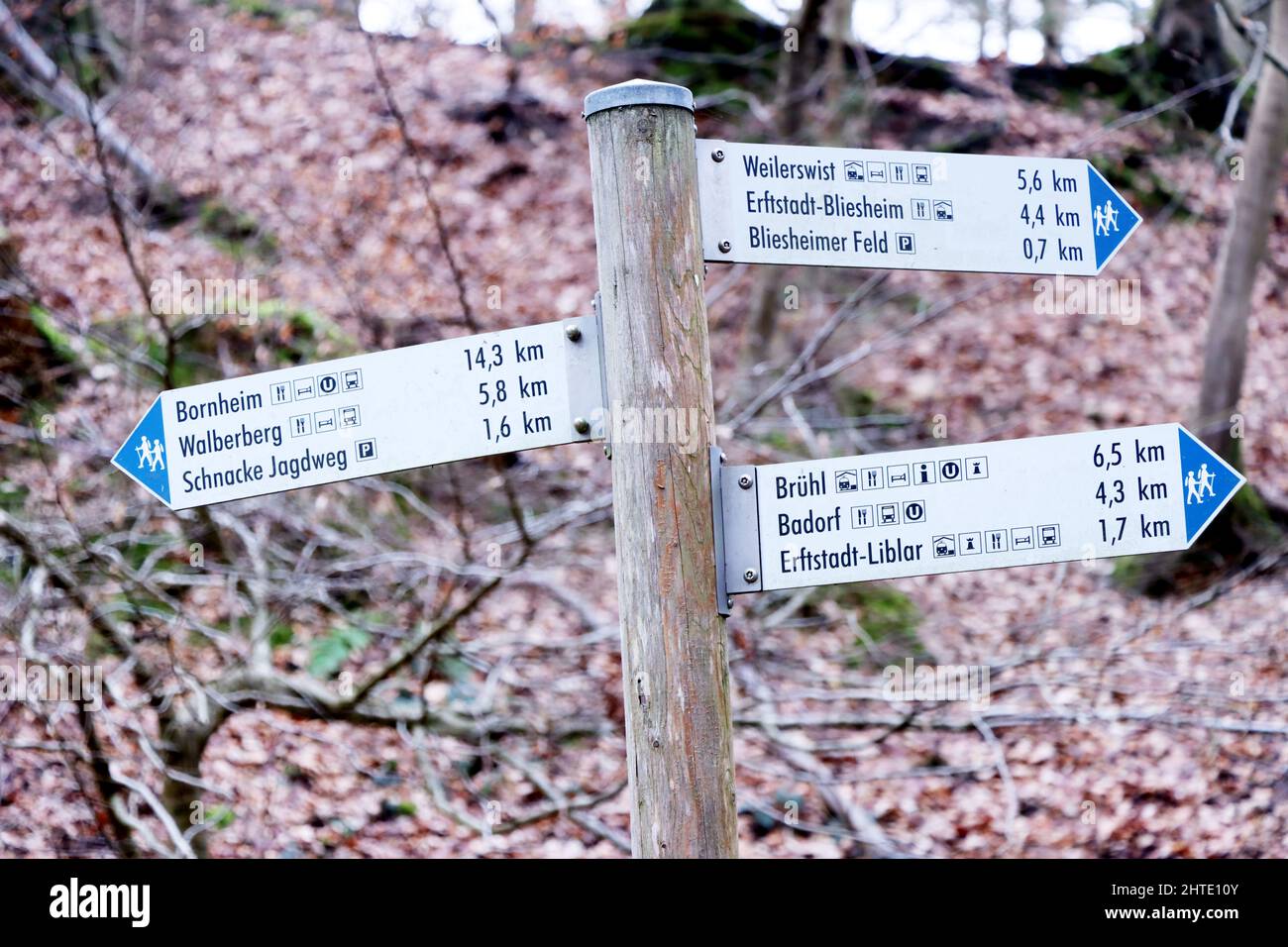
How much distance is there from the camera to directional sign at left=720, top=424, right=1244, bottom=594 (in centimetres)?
214

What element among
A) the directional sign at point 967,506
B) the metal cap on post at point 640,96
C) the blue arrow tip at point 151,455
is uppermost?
the metal cap on post at point 640,96

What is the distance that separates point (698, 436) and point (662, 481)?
11 cm

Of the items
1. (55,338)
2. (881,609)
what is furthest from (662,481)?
(55,338)

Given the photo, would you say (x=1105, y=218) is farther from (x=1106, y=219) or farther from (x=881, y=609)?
(x=881, y=609)

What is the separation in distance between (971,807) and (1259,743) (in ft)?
5.42

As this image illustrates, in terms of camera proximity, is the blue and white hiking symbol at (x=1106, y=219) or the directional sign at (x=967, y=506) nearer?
the directional sign at (x=967, y=506)

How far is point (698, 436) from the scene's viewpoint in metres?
2.06

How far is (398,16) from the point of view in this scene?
25.5ft

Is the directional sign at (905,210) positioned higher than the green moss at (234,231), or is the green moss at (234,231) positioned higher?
the green moss at (234,231)

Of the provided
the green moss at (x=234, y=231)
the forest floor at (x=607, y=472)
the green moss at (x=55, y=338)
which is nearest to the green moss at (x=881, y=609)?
the forest floor at (x=607, y=472)

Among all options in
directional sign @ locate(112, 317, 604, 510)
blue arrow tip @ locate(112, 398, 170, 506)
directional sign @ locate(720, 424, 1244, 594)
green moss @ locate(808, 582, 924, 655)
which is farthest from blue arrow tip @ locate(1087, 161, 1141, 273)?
green moss @ locate(808, 582, 924, 655)

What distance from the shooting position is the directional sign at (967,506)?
214 cm

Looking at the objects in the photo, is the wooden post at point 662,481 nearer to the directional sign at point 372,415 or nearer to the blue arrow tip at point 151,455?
A: the directional sign at point 372,415
